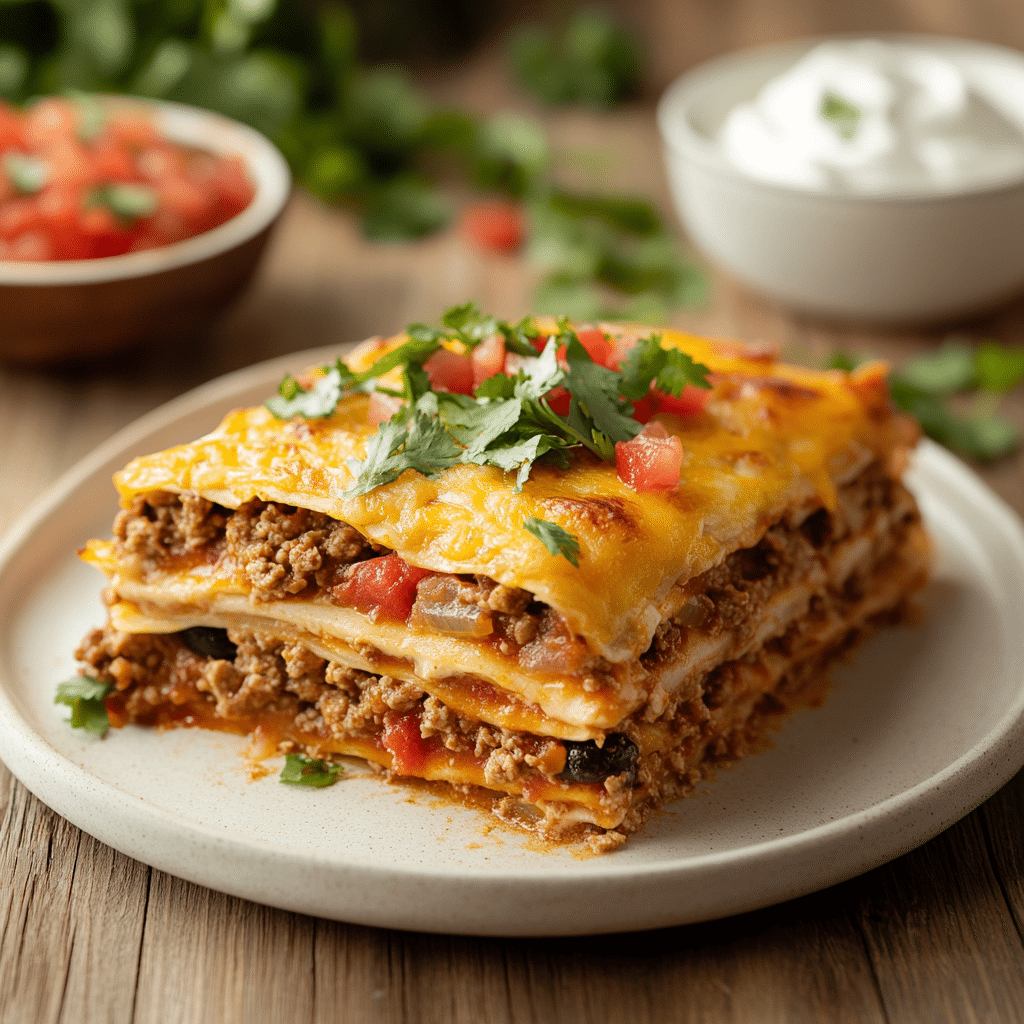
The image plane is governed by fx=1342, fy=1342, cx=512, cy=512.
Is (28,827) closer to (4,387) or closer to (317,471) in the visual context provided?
(317,471)

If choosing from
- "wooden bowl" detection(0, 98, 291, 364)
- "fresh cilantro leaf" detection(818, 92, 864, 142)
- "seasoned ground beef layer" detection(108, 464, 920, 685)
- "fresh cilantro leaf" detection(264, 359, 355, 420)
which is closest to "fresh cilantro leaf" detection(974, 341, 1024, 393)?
"fresh cilantro leaf" detection(818, 92, 864, 142)

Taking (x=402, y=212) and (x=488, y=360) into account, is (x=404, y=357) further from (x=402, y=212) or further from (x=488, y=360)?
(x=402, y=212)

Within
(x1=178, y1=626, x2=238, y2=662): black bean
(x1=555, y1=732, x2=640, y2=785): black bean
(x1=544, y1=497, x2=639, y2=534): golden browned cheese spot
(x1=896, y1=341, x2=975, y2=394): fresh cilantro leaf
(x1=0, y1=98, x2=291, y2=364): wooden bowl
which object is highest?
(x1=544, y1=497, x2=639, y2=534): golden browned cheese spot

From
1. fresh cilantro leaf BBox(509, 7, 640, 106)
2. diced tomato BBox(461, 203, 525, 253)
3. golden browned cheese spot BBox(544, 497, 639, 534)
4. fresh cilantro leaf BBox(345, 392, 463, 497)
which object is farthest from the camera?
fresh cilantro leaf BBox(509, 7, 640, 106)

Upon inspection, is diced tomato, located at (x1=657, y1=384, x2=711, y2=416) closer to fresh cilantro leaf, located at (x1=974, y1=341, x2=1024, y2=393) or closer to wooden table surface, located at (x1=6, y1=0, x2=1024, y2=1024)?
wooden table surface, located at (x1=6, y1=0, x2=1024, y2=1024)

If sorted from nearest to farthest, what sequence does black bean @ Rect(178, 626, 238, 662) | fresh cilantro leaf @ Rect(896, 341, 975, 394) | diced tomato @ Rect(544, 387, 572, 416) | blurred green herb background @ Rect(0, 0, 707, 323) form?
diced tomato @ Rect(544, 387, 572, 416) → black bean @ Rect(178, 626, 238, 662) → fresh cilantro leaf @ Rect(896, 341, 975, 394) → blurred green herb background @ Rect(0, 0, 707, 323)

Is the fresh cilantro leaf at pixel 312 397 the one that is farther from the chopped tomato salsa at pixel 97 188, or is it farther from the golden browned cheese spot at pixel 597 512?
the chopped tomato salsa at pixel 97 188
